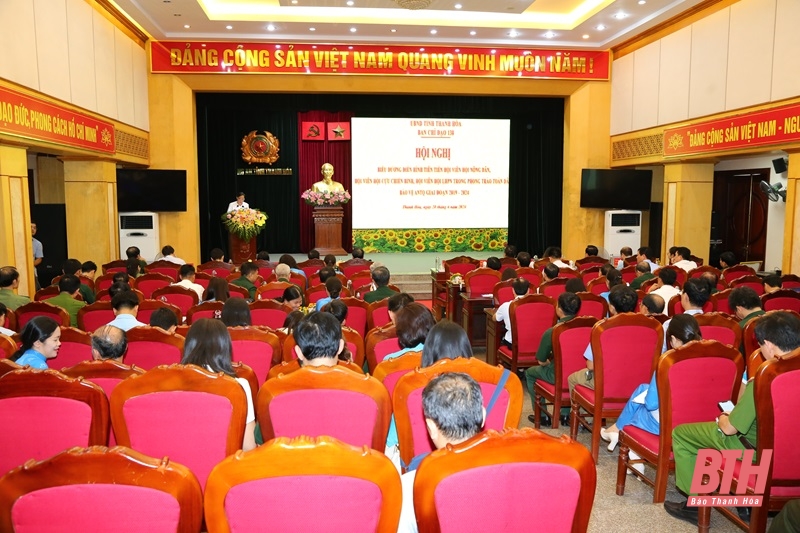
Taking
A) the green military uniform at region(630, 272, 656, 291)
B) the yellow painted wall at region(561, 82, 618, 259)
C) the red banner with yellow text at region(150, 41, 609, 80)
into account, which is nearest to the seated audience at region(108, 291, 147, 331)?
the green military uniform at region(630, 272, 656, 291)

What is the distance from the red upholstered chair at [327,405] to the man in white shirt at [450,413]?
1.79 feet

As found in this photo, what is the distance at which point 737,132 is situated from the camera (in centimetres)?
834

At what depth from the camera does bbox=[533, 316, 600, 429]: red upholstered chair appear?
3.85 meters

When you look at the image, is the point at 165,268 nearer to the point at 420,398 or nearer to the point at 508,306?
the point at 508,306

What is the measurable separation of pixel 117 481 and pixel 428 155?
38.1 feet

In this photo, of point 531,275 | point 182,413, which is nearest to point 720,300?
point 531,275

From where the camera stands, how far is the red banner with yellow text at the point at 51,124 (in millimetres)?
6213

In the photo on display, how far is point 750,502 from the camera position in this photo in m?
2.54

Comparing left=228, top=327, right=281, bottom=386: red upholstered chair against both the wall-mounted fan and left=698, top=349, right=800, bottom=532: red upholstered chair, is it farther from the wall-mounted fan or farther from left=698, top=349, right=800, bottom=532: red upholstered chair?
the wall-mounted fan

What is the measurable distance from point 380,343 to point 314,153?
10529 millimetres

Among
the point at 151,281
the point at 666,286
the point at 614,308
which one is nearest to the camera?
the point at 614,308

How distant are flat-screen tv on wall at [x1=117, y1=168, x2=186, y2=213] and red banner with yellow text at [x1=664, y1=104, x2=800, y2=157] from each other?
26.8ft

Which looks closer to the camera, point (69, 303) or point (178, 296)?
point (69, 303)

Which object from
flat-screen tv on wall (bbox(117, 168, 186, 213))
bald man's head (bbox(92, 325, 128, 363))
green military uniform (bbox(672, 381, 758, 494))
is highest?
flat-screen tv on wall (bbox(117, 168, 186, 213))
